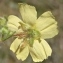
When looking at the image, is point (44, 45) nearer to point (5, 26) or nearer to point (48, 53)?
point (48, 53)

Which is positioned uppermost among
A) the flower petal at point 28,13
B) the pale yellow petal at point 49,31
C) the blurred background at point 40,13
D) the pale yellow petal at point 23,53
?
the flower petal at point 28,13

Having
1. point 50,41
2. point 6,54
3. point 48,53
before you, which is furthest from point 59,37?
point 48,53

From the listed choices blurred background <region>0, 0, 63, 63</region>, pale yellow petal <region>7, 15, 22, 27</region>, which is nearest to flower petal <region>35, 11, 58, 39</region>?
pale yellow petal <region>7, 15, 22, 27</region>

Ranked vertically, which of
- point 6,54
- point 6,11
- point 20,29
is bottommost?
point 6,54

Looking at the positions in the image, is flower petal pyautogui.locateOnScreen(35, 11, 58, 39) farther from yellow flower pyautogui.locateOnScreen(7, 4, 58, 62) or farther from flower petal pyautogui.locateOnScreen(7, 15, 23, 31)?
flower petal pyautogui.locateOnScreen(7, 15, 23, 31)

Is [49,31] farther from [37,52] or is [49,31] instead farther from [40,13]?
[40,13]

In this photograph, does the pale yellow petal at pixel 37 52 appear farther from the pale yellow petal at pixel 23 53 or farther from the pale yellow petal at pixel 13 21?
the pale yellow petal at pixel 13 21

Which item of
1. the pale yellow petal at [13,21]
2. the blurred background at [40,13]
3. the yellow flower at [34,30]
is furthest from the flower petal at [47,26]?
the blurred background at [40,13]
